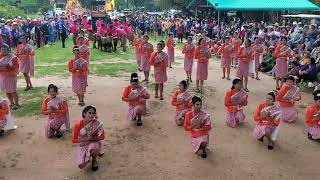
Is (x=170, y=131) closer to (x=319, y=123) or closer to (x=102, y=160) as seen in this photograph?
(x=102, y=160)

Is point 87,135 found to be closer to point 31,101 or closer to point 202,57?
point 31,101

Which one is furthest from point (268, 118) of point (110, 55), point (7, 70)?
point (110, 55)

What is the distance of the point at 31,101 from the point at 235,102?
5272mm

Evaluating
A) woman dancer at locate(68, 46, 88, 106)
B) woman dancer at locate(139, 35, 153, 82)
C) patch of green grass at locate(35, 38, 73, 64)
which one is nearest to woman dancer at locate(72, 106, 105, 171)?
→ woman dancer at locate(68, 46, 88, 106)

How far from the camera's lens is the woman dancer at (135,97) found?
8562 mm

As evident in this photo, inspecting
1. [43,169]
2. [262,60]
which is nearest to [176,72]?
[262,60]

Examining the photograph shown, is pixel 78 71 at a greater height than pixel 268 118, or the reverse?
pixel 78 71

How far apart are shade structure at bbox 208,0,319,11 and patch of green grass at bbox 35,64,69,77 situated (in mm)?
Result: 10319

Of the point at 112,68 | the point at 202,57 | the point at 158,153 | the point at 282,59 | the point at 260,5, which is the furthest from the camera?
the point at 260,5

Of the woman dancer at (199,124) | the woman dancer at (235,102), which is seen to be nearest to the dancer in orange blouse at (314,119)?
the woman dancer at (235,102)

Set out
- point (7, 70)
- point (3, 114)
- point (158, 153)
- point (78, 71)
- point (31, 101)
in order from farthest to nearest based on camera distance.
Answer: point (31, 101)
point (78, 71)
point (7, 70)
point (3, 114)
point (158, 153)

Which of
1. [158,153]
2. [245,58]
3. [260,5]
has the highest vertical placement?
[260,5]

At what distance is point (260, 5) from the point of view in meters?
22.9

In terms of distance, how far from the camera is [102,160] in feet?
23.3
